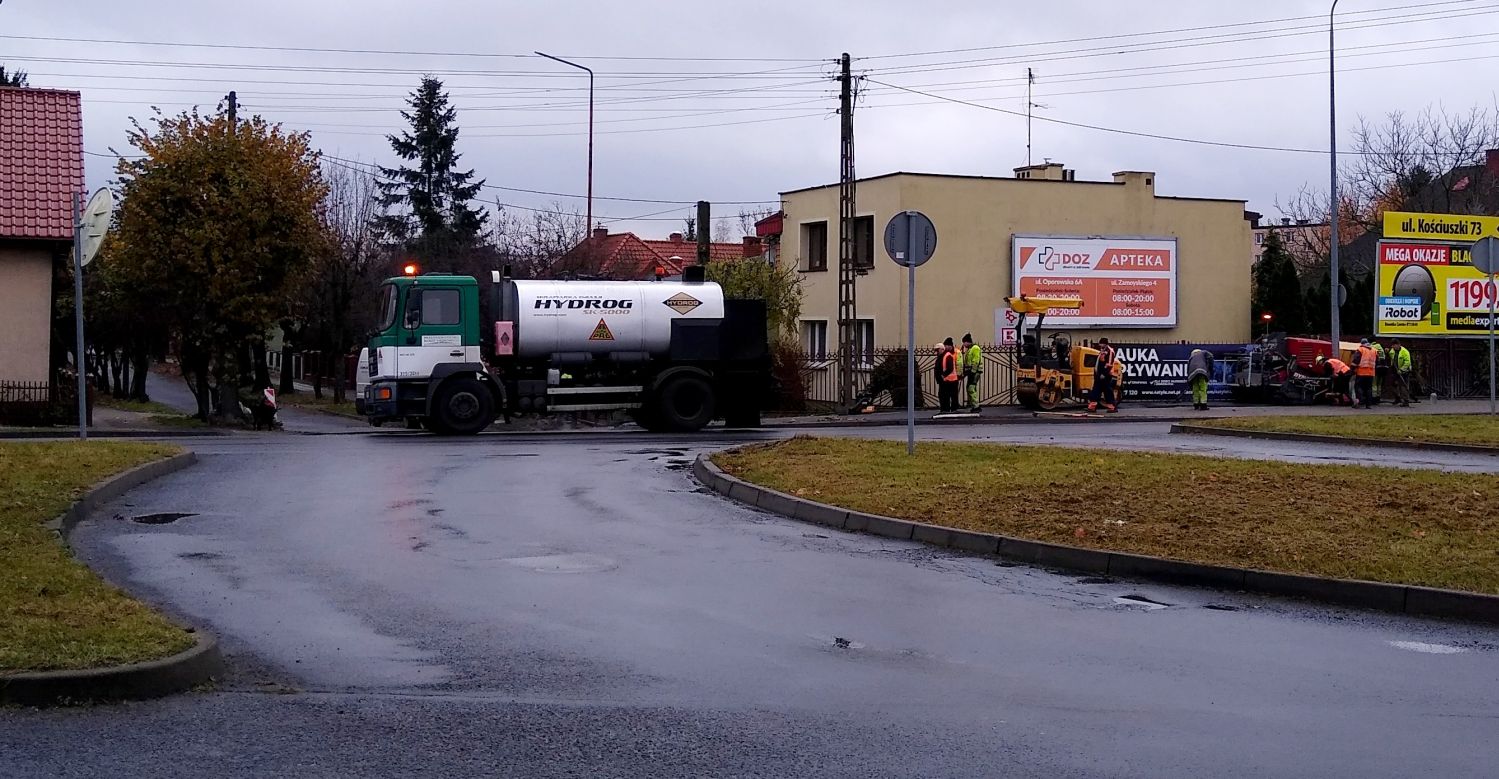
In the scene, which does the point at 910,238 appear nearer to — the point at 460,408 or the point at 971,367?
the point at 460,408

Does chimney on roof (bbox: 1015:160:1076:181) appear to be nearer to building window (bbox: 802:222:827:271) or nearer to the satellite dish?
building window (bbox: 802:222:827:271)

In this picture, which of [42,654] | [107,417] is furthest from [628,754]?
[107,417]

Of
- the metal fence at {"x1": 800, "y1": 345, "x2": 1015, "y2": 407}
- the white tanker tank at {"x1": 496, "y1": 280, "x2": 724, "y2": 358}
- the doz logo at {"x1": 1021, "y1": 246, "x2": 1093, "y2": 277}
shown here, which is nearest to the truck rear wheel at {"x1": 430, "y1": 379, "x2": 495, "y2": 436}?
the white tanker tank at {"x1": 496, "y1": 280, "x2": 724, "y2": 358}

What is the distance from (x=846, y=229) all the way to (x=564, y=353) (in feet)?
33.5

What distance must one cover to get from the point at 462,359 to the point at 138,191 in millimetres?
8984

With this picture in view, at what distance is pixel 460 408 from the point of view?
2642 centimetres

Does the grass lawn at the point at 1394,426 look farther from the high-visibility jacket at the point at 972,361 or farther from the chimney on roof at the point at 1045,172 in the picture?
the chimney on roof at the point at 1045,172

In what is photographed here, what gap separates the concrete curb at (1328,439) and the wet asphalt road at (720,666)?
488 inches

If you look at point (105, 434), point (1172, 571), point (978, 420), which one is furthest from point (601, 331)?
point (1172, 571)

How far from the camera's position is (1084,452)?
1898 centimetres

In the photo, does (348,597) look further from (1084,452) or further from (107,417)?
(107,417)

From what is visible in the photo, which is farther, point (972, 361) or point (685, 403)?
point (972, 361)

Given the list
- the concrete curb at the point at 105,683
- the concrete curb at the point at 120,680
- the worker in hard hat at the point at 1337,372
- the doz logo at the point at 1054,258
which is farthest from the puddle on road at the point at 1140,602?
the doz logo at the point at 1054,258

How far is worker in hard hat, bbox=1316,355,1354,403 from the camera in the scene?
38031 millimetres
